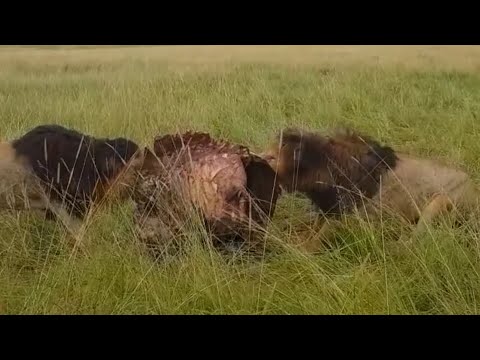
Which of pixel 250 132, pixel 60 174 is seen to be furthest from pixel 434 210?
pixel 60 174

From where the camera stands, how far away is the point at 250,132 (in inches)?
155

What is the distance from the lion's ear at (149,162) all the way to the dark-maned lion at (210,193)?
1.4 inches

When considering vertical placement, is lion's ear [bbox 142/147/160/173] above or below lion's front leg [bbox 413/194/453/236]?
above

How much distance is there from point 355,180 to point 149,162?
87cm

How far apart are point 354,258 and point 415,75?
176 centimetres

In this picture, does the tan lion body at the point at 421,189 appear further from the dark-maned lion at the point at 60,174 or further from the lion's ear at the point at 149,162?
the dark-maned lion at the point at 60,174

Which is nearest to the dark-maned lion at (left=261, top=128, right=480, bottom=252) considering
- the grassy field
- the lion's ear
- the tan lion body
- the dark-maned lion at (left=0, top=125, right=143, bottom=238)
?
the tan lion body

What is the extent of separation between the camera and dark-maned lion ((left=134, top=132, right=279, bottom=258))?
107 inches

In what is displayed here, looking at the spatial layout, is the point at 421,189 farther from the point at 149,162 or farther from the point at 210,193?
the point at 149,162

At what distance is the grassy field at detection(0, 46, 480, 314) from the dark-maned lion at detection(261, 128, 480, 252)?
112 millimetres

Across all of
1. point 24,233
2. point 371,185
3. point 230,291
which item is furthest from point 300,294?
point 24,233

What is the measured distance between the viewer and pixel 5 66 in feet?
12.6

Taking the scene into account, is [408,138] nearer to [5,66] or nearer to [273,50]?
[273,50]

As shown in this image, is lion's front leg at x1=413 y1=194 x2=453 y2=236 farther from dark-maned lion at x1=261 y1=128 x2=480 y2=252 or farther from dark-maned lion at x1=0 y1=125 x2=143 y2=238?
dark-maned lion at x1=0 y1=125 x2=143 y2=238
